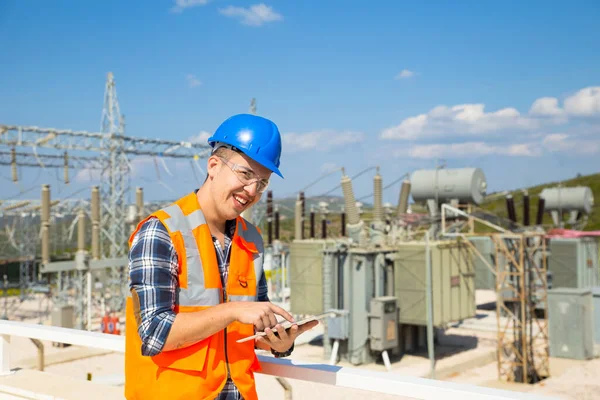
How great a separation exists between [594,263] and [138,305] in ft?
84.1

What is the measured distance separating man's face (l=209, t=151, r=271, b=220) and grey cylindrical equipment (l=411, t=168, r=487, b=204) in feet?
61.4

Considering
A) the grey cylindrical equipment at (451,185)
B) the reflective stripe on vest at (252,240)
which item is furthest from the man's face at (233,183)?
the grey cylindrical equipment at (451,185)

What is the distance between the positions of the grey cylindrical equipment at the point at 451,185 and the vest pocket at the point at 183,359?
744 inches

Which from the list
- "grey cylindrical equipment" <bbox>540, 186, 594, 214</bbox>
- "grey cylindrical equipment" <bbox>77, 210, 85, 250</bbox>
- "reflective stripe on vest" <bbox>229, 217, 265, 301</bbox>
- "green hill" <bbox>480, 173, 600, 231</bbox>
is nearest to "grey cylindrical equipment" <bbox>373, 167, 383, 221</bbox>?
"grey cylindrical equipment" <bbox>77, 210, 85, 250</bbox>

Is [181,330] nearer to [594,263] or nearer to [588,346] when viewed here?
A: [588,346]

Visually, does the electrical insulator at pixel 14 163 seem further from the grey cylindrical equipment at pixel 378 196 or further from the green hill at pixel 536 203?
the green hill at pixel 536 203

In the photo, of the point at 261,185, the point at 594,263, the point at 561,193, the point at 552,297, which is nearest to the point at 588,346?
the point at 552,297

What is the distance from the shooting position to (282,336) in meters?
2.10

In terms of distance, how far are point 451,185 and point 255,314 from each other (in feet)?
62.9

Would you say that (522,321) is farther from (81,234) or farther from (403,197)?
(81,234)

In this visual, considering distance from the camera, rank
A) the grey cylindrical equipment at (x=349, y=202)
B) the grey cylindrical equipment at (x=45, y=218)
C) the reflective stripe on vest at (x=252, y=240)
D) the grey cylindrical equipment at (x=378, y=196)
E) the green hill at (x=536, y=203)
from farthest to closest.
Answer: the green hill at (x=536, y=203) → the grey cylindrical equipment at (x=45, y=218) → the grey cylindrical equipment at (x=378, y=196) → the grey cylindrical equipment at (x=349, y=202) → the reflective stripe on vest at (x=252, y=240)

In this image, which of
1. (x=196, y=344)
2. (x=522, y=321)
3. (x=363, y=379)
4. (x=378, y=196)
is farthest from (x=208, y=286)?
(x=378, y=196)

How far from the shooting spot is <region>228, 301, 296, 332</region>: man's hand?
1.91 metres

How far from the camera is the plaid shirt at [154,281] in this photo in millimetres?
1889
